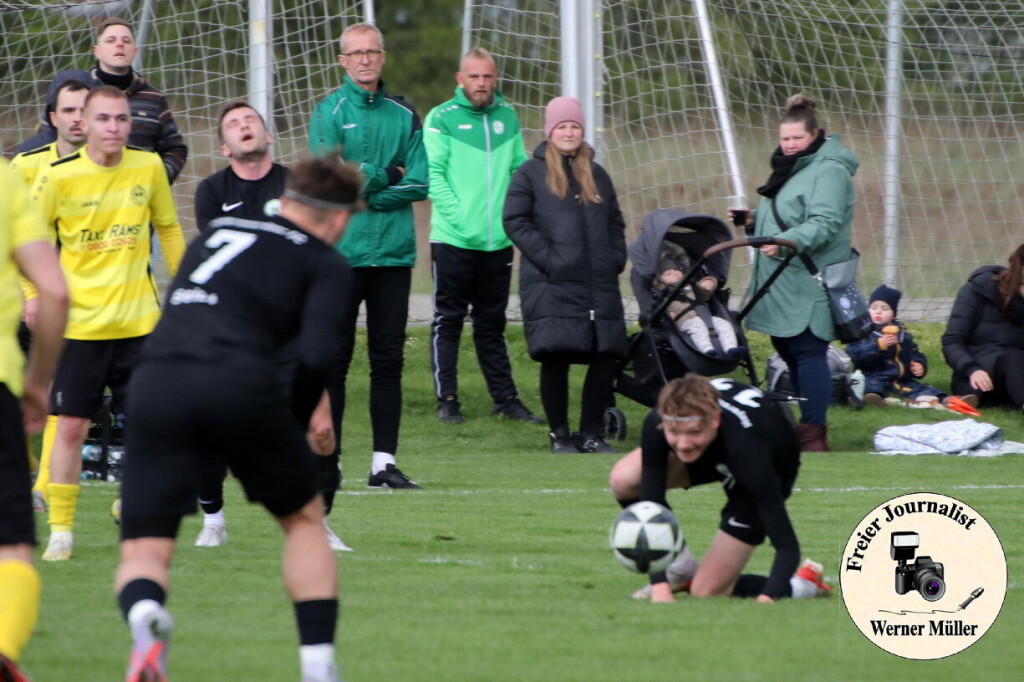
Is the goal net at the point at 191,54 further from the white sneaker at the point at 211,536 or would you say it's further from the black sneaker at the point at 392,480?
the white sneaker at the point at 211,536

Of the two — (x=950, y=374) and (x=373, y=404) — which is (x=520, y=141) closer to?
(x=373, y=404)

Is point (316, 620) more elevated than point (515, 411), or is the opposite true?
point (316, 620)

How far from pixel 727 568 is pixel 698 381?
76 cm

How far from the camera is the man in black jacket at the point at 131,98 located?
9477 millimetres

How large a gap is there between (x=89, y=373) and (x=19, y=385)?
2.76m

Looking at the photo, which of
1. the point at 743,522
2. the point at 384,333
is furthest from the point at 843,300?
the point at 743,522

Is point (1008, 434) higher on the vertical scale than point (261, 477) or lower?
lower

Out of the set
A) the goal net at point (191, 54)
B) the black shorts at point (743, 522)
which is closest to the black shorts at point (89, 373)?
the black shorts at point (743, 522)

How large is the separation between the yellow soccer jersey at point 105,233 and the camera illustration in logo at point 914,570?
3.44 metres

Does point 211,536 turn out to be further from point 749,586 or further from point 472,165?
point 472,165

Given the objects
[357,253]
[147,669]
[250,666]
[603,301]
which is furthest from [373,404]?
[147,669]

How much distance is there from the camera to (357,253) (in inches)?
345

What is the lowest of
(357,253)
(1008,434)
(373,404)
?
(1008,434)

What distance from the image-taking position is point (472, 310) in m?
11.9
